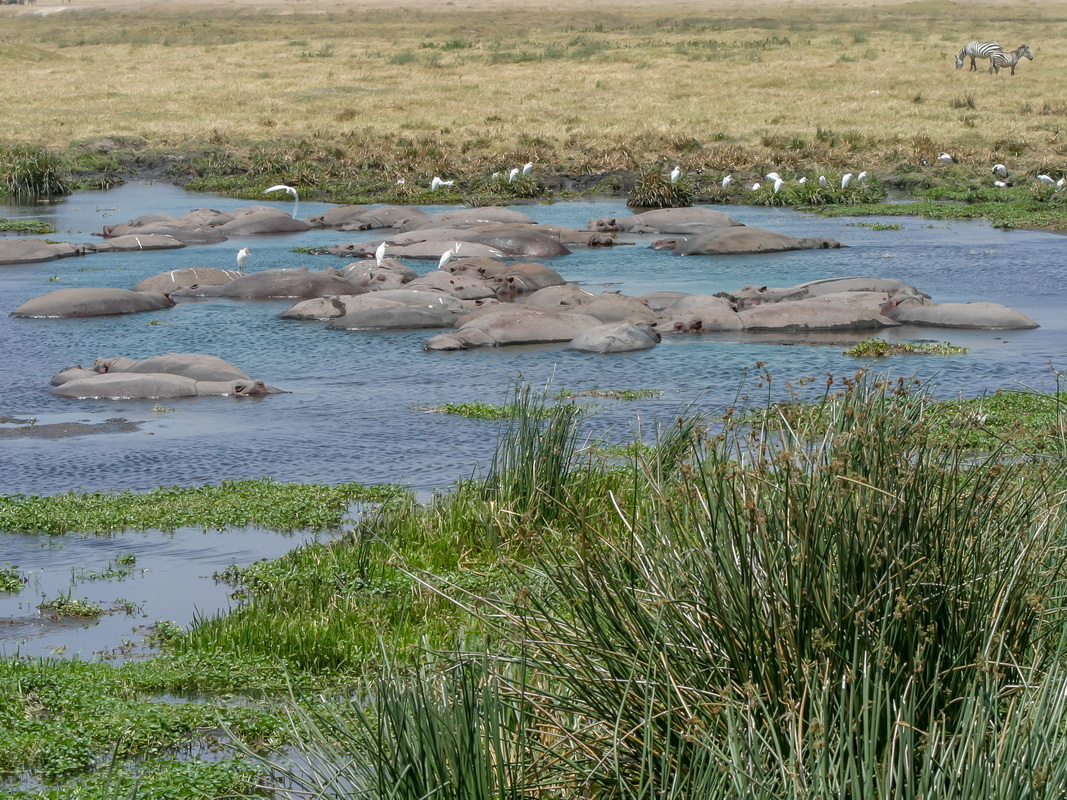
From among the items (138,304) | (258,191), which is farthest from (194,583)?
(258,191)

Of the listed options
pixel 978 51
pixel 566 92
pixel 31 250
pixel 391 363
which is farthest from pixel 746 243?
pixel 978 51

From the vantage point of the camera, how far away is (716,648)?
4.73 m

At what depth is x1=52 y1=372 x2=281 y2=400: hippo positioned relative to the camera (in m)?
14.3

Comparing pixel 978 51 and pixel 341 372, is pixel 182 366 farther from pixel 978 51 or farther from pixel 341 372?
pixel 978 51

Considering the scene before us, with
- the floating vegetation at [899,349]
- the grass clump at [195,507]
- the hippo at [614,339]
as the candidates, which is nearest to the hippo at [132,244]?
the hippo at [614,339]

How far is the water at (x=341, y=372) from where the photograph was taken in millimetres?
9672

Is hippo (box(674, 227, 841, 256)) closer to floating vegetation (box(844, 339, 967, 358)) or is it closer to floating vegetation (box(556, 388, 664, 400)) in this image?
floating vegetation (box(844, 339, 967, 358))

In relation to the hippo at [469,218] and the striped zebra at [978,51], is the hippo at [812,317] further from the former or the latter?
the striped zebra at [978,51]

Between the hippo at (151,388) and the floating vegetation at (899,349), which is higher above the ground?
the hippo at (151,388)

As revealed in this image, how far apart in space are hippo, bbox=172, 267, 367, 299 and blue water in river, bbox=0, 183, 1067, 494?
24 cm

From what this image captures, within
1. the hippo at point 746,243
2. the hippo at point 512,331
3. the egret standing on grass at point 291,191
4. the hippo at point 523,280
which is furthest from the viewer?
the egret standing on grass at point 291,191

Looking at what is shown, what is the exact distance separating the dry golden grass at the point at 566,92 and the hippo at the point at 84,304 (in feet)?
53.4

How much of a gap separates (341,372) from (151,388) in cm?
214

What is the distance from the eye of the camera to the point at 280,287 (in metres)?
20.0
